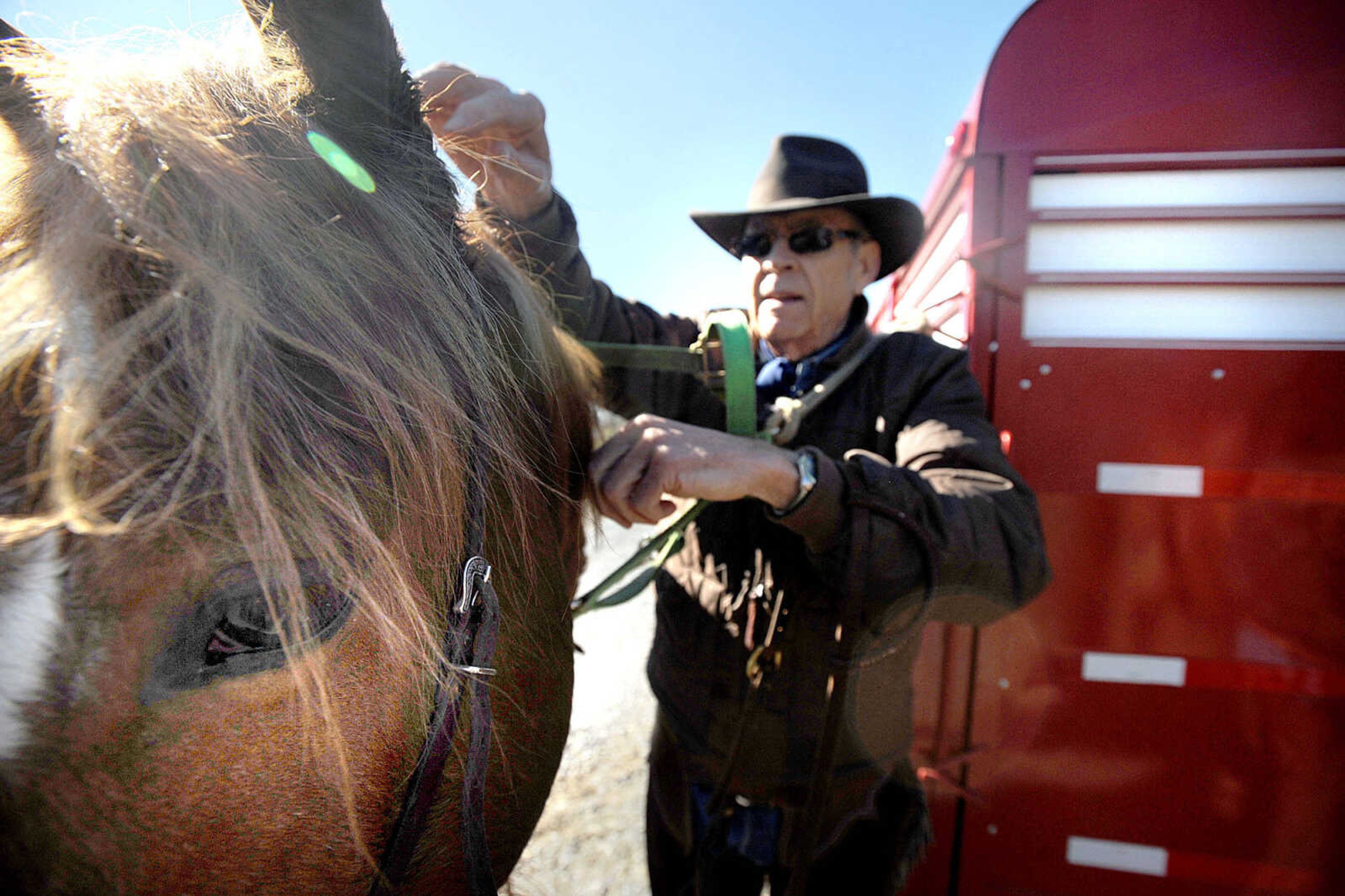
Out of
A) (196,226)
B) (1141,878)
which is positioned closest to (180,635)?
(196,226)

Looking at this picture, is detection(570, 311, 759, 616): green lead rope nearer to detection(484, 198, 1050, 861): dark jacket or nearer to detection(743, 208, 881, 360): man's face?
detection(484, 198, 1050, 861): dark jacket

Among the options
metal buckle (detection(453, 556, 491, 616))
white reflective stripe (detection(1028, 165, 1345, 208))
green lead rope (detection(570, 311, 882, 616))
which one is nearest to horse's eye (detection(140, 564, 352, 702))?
metal buckle (detection(453, 556, 491, 616))

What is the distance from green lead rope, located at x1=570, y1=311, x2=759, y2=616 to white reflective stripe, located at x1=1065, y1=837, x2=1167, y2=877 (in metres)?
1.57

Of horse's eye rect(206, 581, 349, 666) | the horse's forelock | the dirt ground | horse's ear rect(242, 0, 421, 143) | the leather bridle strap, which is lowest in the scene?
the dirt ground

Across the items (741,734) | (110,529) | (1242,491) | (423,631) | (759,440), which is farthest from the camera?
(1242,491)

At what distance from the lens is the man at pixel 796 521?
0.98 meters

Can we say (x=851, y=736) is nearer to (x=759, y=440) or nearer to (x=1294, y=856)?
(x=759, y=440)

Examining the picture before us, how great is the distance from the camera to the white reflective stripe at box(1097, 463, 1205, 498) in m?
1.55

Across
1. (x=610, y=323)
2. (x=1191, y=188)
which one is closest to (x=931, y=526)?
(x=610, y=323)

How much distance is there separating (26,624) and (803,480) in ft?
2.81

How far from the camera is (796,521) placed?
971mm

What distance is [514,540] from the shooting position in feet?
2.18

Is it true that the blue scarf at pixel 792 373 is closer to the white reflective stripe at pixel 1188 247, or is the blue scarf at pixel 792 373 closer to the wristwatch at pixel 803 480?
the wristwatch at pixel 803 480

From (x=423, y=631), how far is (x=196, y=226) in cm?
36
